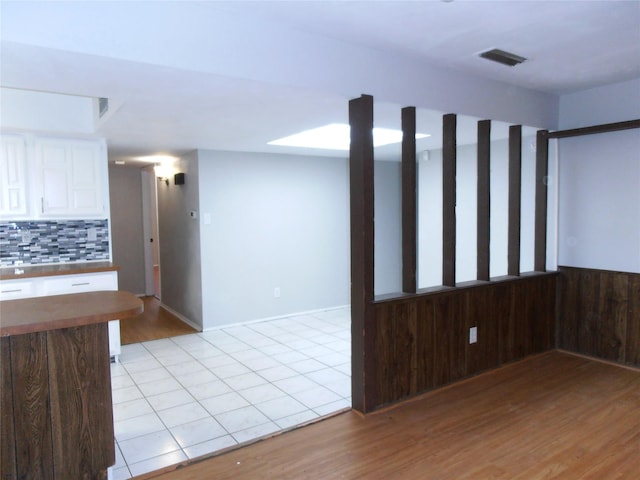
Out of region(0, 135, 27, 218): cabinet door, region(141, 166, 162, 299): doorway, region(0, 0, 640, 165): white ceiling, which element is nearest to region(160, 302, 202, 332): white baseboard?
region(141, 166, 162, 299): doorway

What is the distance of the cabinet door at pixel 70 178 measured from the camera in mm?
4070

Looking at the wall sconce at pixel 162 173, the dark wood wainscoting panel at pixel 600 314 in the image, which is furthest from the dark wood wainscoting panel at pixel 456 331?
the wall sconce at pixel 162 173

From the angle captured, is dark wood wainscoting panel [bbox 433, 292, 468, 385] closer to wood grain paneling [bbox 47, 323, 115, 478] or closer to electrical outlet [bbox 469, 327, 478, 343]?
electrical outlet [bbox 469, 327, 478, 343]

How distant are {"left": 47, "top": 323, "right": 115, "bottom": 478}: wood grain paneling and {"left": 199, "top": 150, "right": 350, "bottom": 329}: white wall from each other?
3003mm

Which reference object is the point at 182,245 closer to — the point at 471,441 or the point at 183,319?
the point at 183,319

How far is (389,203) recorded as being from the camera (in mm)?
6543

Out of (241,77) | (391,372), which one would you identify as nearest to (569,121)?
(391,372)

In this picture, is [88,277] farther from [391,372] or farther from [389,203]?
[389,203]

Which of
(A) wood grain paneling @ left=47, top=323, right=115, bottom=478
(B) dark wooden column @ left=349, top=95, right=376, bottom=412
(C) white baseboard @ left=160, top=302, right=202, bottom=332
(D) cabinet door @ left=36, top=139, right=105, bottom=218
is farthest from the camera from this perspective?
(C) white baseboard @ left=160, top=302, right=202, bottom=332

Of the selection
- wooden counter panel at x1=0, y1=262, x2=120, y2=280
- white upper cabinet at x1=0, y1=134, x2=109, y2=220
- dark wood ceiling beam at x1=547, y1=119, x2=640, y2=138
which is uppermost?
dark wood ceiling beam at x1=547, y1=119, x2=640, y2=138

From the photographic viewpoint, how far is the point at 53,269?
396 cm

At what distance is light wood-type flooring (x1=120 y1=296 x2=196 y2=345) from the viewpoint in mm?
4977

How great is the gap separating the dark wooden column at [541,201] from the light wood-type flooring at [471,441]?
1.21 metres

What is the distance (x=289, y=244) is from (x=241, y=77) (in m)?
3.50
